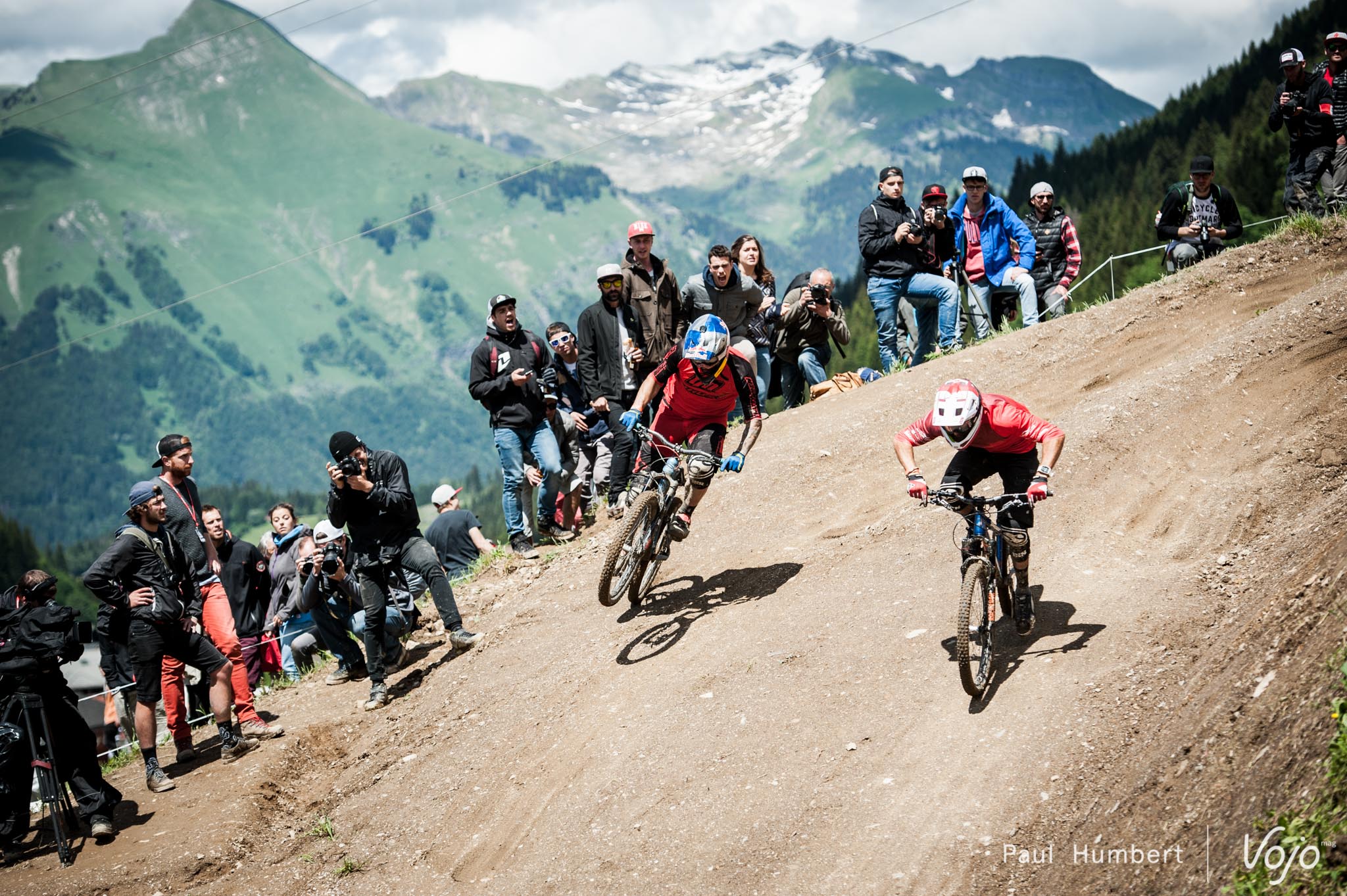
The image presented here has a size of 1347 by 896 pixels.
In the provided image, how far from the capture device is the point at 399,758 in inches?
406

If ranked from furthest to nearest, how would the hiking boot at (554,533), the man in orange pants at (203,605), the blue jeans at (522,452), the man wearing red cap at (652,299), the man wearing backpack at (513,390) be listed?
the hiking boot at (554,533) < the blue jeans at (522,452) < the man wearing backpack at (513,390) < the man wearing red cap at (652,299) < the man in orange pants at (203,605)

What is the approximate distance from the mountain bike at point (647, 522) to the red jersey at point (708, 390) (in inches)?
15.1

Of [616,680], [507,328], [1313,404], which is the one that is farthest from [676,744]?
[1313,404]

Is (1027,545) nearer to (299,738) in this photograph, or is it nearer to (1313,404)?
(1313,404)

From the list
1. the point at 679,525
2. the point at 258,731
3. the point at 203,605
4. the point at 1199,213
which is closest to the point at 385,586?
the point at 203,605

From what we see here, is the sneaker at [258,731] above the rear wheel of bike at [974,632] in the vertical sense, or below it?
below

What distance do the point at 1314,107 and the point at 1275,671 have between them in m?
10.8

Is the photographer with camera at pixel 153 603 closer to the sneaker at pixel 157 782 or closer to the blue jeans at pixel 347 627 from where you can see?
the sneaker at pixel 157 782

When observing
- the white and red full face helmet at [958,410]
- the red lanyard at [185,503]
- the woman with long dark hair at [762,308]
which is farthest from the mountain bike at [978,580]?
the red lanyard at [185,503]

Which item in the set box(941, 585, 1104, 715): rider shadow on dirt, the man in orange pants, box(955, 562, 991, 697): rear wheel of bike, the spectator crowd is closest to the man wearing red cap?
the spectator crowd

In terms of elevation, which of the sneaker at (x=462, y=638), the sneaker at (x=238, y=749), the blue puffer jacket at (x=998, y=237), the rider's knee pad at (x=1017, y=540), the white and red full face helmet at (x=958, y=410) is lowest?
the sneaker at (x=238, y=749)

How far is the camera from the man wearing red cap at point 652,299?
1305cm

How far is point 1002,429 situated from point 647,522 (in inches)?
131

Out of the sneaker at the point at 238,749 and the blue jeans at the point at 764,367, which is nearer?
the sneaker at the point at 238,749
